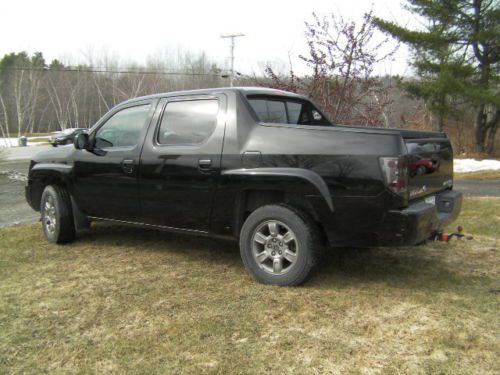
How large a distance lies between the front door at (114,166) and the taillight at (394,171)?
2.48 m

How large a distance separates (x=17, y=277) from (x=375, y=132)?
3475mm

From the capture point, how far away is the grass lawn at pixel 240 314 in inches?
107

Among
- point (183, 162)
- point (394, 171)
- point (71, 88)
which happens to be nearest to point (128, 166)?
A: point (183, 162)

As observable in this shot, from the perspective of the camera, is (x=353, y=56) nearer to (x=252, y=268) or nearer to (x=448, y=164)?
(x=448, y=164)

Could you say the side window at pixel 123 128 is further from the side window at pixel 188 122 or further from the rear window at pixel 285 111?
the rear window at pixel 285 111

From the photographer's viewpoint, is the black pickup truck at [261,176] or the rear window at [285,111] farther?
the rear window at [285,111]

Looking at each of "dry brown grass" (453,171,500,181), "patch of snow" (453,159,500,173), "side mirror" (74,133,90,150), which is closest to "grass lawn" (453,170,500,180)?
"dry brown grass" (453,171,500,181)

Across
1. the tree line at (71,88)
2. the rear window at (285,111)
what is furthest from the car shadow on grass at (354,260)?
the tree line at (71,88)

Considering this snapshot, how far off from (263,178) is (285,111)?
4.13 ft

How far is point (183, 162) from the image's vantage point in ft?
14.2

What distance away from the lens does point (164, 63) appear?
55.8 metres

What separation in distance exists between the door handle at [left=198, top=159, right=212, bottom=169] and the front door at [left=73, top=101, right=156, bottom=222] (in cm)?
83

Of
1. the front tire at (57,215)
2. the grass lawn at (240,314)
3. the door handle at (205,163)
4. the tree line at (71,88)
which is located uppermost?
the tree line at (71,88)

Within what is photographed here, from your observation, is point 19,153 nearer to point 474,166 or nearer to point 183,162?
point 474,166
